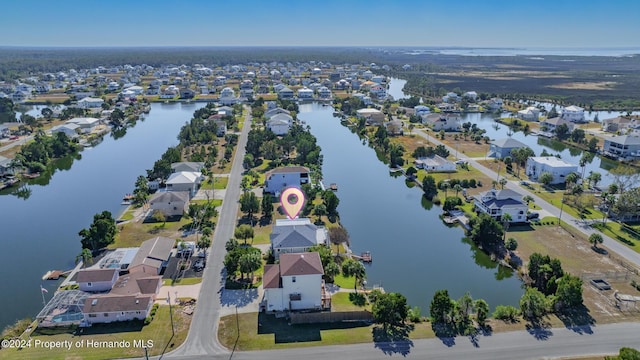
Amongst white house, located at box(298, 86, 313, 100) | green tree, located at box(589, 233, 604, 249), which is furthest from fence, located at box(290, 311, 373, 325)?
white house, located at box(298, 86, 313, 100)

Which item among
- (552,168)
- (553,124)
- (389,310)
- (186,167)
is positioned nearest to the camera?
(389,310)

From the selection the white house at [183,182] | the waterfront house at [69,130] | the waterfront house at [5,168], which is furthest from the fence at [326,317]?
the waterfront house at [69,130]

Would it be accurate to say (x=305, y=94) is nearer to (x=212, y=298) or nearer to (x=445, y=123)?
(x=445, y=123)

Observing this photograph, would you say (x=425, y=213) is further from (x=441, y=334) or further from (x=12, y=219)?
(x=12, y=219)

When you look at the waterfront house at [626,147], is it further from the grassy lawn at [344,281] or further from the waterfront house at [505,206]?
the grassy lawn at [344,281]

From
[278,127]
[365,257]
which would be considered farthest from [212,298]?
[278,127]

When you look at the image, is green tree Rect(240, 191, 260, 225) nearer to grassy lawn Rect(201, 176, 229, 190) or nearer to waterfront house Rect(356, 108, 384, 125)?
grassy lawn Rect(201, 176, 229, 190)
